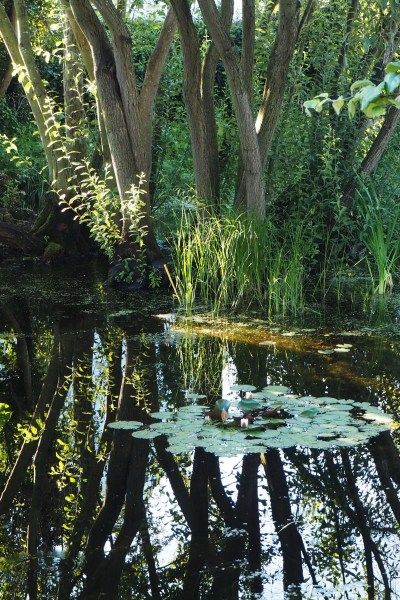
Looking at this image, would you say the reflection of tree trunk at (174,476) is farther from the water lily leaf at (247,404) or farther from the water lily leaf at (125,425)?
the water lily leaf at (247,404)

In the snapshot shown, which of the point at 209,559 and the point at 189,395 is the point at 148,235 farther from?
the point at 209,559

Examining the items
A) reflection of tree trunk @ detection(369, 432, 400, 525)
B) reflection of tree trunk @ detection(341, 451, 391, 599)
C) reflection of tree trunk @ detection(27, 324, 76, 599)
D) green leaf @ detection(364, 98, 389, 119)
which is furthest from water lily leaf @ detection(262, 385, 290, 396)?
green leaf @ detection(364, 98, 389, 119)

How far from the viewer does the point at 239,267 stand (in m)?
7.03

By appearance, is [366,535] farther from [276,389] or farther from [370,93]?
[276,389]

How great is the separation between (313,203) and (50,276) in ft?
10.1

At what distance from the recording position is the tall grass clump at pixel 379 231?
745cm

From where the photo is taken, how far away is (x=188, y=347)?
5.67 metres

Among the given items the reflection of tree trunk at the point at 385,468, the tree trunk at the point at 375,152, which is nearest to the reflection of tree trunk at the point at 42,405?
the reflection of tree trunk at the point at 385,468

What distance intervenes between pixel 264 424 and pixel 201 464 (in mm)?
557

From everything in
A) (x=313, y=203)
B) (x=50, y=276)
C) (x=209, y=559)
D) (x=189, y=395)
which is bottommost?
(x=209, y=559)

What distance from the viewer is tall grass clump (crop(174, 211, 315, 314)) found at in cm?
683

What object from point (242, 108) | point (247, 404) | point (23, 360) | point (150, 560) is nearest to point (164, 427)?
point (247, 404)

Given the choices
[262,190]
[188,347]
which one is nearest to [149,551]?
[188,347]

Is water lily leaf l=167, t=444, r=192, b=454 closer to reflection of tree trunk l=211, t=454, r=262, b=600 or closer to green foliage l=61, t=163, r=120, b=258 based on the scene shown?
reflection of tree trunk l=211, t=454, r=262, b=600
